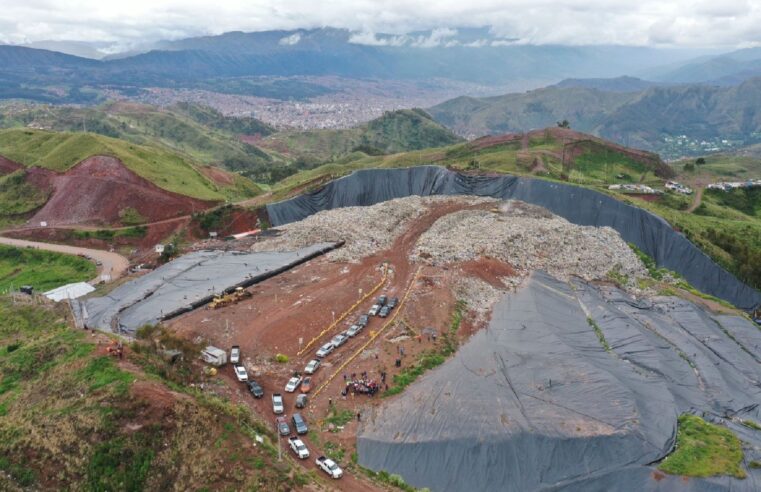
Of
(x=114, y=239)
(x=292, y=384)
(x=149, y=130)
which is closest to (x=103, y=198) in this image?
(x=114, y=239)

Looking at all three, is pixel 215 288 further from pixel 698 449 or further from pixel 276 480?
pixel 698 449

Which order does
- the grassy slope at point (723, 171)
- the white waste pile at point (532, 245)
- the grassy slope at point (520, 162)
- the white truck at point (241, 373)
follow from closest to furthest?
the white truck at point (241, 373) → the white waste pile at point (532, 245) → the grassy slope at point (520, 162) → the grassy slope at point (723, 171)

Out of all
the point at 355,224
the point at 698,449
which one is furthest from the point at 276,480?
the point at 355,224

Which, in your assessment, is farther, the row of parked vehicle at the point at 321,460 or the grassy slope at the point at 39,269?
the grassy slope at the point at 39,269

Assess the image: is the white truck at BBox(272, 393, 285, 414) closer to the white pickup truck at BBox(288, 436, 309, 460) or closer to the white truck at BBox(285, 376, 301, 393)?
the white truck at BBox(285, 376, 301, 393)

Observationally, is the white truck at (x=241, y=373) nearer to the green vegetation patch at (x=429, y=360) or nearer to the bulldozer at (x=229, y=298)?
the green vegetation patch at (x=429, y=360)

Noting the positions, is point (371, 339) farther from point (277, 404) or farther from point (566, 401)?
point (566, 401)

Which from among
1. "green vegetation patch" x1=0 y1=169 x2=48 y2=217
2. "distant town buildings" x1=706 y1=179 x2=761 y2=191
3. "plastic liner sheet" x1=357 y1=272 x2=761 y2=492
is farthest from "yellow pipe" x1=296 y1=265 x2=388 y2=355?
"distant town buildings" x1=706 y1=179 x2=761 y2=191

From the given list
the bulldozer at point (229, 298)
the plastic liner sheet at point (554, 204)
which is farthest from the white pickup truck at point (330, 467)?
the plastic liner sheet at point (554, 204)
